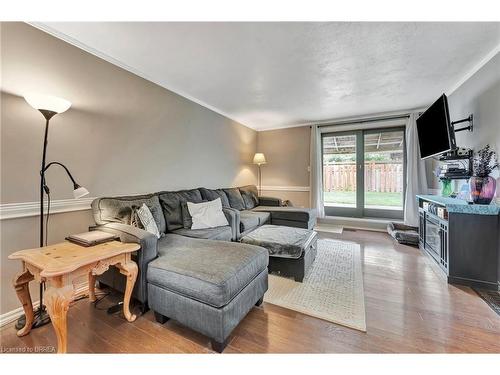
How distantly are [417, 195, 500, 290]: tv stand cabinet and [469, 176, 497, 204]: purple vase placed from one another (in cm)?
13

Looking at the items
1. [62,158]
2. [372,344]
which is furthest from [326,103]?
[62,158]

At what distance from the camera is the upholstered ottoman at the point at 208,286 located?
124 centimetres

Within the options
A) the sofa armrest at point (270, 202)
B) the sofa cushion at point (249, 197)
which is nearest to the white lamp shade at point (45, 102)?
the sofa cushion at point (249, 197)

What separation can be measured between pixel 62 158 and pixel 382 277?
3365mm

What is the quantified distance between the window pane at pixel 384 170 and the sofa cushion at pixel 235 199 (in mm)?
2778

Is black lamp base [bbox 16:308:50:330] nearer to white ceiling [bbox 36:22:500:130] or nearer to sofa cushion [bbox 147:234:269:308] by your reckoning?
sofa cushion [bbox 147:234:269:308]

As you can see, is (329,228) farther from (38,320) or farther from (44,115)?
(44,115)

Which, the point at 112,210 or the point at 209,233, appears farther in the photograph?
the point at 209,233

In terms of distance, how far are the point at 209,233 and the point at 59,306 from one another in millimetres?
1323

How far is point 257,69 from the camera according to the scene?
2.38 meters

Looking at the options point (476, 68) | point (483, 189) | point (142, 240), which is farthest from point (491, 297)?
point (142, 240)

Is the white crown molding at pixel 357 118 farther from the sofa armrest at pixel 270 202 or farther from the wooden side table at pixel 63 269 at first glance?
the wooden side table at pixel 63 269

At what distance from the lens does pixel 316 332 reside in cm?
143

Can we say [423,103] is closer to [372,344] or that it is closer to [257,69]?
[257,69]
